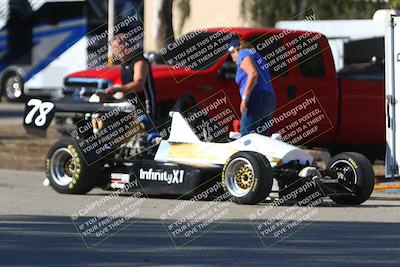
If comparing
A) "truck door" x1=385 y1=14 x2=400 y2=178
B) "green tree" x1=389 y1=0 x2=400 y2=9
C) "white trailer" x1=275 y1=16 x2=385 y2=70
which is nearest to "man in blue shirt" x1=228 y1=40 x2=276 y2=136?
"truck door" x1=385 y1=14 x2=400 y2=178

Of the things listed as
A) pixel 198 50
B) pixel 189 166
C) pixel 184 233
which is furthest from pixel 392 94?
pixel 184 233

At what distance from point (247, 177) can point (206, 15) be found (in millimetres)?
24672

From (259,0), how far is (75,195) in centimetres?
2276

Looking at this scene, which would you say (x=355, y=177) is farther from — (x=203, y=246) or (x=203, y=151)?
(x=203, y=246)

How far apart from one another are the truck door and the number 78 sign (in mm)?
4013

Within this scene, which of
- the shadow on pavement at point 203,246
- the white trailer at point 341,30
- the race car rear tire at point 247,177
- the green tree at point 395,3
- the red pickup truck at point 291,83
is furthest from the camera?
the white trailer at point 341,30

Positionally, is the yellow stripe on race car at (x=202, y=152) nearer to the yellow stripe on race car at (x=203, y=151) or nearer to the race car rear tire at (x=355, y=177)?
the yellow stripe on race car at (x=203, y=151)

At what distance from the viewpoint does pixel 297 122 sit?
59.3ft

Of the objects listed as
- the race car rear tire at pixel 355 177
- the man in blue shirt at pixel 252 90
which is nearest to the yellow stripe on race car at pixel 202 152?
the man in blue shirt at pixel 252 90

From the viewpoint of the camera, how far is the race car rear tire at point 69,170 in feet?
46.3

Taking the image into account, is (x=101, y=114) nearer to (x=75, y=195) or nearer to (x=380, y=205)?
(x=75, y=195)

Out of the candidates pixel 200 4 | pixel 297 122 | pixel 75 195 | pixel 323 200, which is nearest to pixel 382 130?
pixel 297 122

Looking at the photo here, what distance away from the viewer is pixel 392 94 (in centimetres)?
1486

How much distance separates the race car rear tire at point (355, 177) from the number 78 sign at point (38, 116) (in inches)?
130
